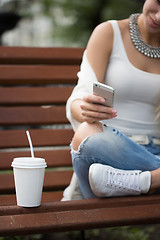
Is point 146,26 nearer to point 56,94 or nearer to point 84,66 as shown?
point 84,66

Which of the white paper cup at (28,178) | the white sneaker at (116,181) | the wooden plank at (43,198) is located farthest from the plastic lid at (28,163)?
the wooden plank at (43,198)

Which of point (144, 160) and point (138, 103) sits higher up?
point (138, 103)

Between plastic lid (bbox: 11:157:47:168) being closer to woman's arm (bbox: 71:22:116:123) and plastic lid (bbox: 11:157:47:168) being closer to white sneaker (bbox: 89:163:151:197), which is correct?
white sneaker (bbox: 89:163:151:197)

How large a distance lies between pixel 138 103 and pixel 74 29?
587cm

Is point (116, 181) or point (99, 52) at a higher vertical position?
point (99, 52)

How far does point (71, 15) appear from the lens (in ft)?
25.0

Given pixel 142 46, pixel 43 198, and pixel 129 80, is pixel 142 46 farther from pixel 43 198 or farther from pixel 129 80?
pixel 43 198

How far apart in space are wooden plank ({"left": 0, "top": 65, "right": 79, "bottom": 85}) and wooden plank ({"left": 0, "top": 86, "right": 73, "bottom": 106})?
2.7 inches

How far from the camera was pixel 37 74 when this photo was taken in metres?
2.52

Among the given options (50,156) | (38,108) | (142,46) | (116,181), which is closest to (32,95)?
(38,108)

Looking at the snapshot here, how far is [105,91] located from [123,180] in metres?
0.37

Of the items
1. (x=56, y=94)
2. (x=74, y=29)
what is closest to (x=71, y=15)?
(x=74, y=29)

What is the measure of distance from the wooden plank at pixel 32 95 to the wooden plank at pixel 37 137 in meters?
0.18

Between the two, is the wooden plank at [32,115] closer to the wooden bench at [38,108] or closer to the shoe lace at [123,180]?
the wooden bench at [38,108]
